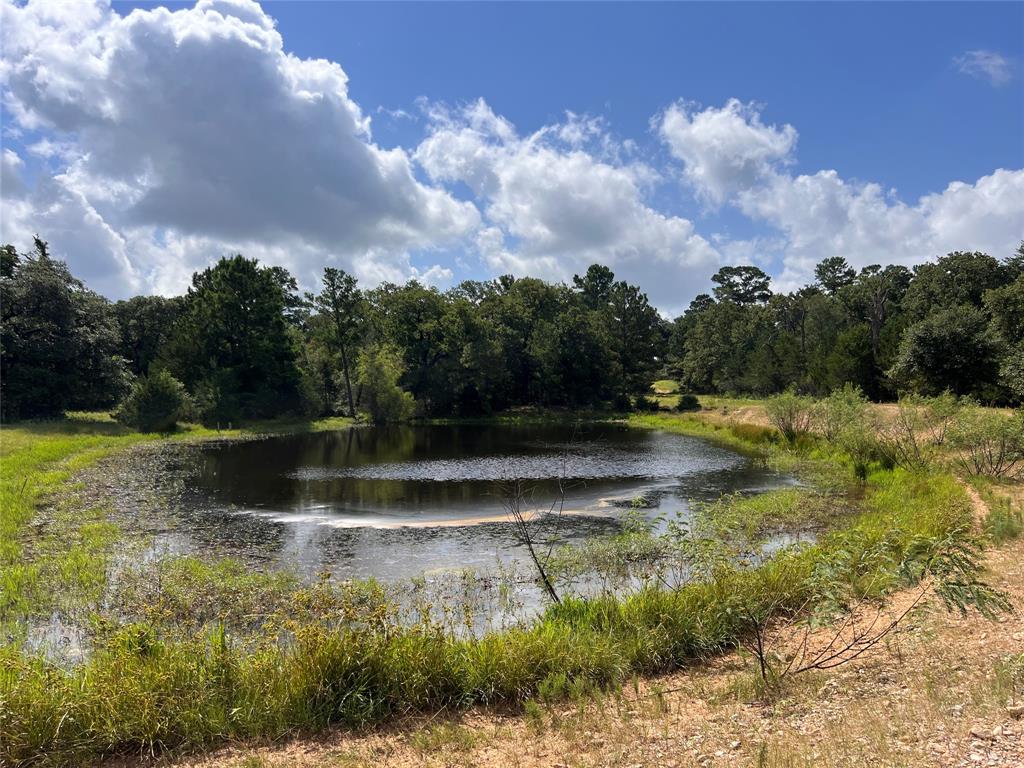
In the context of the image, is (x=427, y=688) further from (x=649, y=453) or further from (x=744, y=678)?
(x=649, y=453)

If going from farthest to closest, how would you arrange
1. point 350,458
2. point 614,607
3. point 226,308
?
1. point 226,308
2. point 350,458
3. point 614,607

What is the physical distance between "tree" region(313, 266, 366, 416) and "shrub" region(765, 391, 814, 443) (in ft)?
146

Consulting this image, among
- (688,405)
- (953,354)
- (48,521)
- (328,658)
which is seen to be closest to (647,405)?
(688,405)

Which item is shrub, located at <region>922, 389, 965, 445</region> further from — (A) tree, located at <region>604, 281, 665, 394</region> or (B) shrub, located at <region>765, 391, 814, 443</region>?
(A) tree, located at <region>604, 281, 665, 394</region>

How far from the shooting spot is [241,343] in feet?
196

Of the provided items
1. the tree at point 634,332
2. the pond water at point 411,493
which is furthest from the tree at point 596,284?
the pond water at point 411,493

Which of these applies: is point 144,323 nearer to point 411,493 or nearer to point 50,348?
point 50,348

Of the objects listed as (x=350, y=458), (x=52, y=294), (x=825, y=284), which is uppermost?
(x=825, y=284)

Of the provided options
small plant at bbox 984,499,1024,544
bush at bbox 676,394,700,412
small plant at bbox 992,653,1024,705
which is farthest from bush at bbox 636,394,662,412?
small plant at bbox 992,653,1024,705

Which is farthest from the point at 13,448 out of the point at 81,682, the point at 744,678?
the point at 744,678

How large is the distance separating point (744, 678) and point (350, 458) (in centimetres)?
3119

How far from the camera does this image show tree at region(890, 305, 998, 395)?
126 ft

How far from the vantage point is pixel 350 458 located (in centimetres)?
3547

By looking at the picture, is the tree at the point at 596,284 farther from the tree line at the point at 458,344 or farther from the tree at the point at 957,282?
the tree at the point at 957,282
